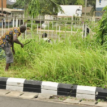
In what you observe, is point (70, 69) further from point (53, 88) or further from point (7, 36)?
point (7, 36)

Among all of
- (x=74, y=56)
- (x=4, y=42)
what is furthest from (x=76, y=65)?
(x=4, y=42)

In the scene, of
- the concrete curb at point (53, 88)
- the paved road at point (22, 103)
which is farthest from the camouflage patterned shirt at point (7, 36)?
the paved road at point (22, 103)

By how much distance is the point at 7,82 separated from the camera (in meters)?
4.92

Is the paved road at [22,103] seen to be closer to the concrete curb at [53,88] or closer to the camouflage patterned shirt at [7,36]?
the concrete curb at [53,88]

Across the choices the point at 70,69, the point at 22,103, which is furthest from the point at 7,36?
the point at 22,103

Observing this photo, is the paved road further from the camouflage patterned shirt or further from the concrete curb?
the camouflage patterned shirt

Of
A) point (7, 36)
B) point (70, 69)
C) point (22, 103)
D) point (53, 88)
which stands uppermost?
point (7, 36)

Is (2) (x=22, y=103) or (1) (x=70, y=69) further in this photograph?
(1) (x=70, y=69)

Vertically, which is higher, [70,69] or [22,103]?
[70,69]

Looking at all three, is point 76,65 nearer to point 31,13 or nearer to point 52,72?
point 52,72

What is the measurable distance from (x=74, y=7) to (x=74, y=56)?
31.7 meters

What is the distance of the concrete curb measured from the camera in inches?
173

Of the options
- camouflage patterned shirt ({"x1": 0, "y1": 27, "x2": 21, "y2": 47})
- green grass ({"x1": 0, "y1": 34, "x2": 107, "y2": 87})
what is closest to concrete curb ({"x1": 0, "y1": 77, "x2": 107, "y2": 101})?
green grass ({"x1": 0, "y1": 34, "x2": 107, "y2": 87})

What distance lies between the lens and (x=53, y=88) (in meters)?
4.61
